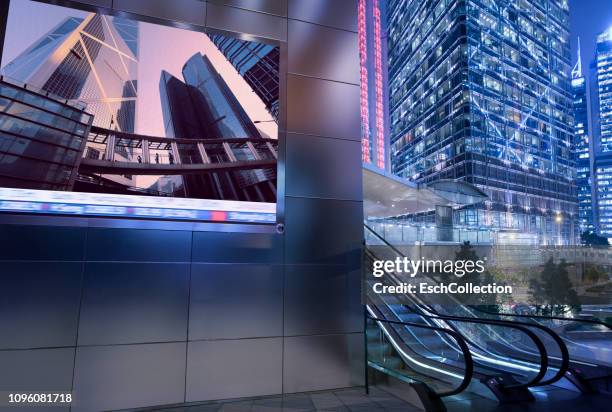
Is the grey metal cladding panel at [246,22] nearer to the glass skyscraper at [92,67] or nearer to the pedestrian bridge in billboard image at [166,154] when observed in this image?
the glass skyscraper at [92,67]

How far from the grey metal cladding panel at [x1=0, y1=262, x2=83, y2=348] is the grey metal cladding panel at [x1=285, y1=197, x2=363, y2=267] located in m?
2.41

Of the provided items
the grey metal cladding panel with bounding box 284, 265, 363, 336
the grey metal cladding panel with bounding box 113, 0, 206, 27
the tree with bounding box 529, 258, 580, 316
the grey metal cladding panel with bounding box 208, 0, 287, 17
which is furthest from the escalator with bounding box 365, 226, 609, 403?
the grey metal cladding panel with bounding box 113, 0, 206, 27

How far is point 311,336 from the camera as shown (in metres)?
4.67

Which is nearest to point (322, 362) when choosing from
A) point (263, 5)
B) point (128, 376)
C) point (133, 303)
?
point (128, 376)

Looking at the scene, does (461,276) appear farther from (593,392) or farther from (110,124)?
(110,124)

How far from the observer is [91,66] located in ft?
13.4

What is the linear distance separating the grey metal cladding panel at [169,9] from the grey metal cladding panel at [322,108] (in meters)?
1.39

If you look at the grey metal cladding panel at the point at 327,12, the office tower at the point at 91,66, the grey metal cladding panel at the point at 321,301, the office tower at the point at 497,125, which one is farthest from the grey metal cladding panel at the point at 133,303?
the office tower at the point at 497,125

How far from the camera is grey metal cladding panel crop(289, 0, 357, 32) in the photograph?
5.21 metres

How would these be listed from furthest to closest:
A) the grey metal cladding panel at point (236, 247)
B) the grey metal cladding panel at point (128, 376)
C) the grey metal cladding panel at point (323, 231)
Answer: the grey metal cladding panel at point (323, 231) → the grey metal cladding panel at point (236, 247) → the grey metal cladding panel at point (128, 376)

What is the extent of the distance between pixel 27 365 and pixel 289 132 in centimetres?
381

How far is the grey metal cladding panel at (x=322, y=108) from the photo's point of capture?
196 inches

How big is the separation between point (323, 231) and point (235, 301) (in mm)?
1433

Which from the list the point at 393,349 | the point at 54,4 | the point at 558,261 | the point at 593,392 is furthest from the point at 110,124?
the point at 558,261
